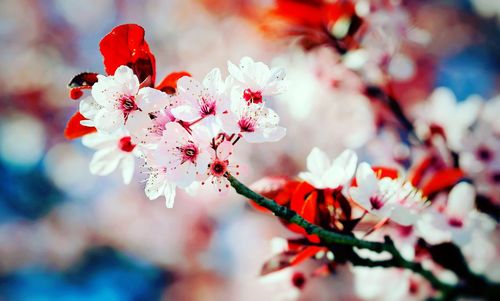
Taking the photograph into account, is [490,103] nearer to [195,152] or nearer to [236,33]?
[195,152]

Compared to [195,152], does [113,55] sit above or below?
above

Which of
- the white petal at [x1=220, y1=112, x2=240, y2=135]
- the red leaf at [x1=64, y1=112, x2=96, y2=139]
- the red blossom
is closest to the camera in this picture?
the white petal at [x1=220, y1=112, x2=240, y2=135]

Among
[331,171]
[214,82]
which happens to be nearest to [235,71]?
[214,82]

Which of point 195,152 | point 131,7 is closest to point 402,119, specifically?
point 195,152

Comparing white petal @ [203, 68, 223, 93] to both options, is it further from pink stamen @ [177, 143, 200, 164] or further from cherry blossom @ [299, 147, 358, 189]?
cherry blossom @ [299, 147, 358, 189]

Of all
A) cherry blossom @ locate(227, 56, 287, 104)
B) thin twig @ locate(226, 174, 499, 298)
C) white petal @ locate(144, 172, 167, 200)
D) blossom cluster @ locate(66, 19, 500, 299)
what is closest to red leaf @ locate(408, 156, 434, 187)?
blossom cluster @ locate(66, 19, 500, 299)

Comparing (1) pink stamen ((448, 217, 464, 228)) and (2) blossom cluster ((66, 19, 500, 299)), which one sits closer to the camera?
(2) blossom cluster ((66, 19, 500, 299))

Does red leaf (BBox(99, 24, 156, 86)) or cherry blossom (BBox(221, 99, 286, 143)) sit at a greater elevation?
red leaf (BBox(99, 24, 156, 86))
